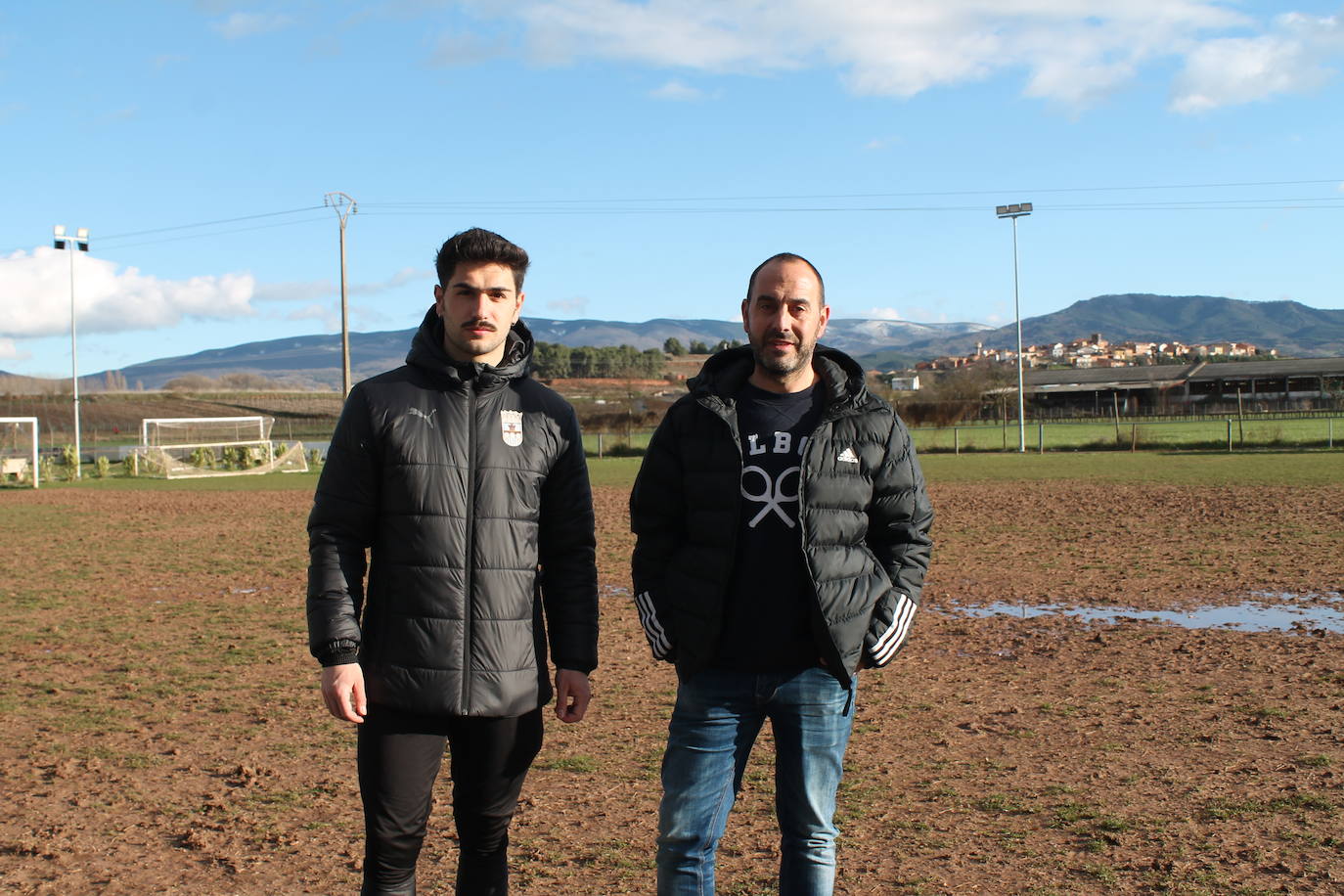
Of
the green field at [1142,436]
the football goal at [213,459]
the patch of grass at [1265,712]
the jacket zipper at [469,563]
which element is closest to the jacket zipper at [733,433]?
the jacket zipper at [469,563]

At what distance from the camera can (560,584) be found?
3072mm

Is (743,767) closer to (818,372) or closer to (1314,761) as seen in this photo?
(818,372)

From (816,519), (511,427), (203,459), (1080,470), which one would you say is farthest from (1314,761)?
(203,459)

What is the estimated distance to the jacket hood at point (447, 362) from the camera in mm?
2889

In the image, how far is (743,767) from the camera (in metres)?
2.85

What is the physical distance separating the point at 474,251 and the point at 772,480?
0.95 meters

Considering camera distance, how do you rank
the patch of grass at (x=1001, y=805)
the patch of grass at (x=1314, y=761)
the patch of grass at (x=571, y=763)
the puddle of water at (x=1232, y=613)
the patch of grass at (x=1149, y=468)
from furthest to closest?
the patch of grass at (x=1149, y=468) < the puddle of water at (x=1232, y=613) < the patch of grass at (x=571, y=763) < the patch of grass at (x=1314, y=761) < the patch of grass at (x=1001, y=805)

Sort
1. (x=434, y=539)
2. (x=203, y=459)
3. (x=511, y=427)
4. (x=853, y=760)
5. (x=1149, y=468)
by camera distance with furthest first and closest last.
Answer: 1. (x=203, y=459)
2. (x=1149, y=468)
3. (x=853, y=760)
4. (x=511, y=427)
5. (x=434, y=539)

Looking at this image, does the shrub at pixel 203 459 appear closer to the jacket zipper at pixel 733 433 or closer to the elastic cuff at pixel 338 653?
the elastic cuff at pixel 338 653

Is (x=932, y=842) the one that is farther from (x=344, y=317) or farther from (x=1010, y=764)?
(x=344, y=317)

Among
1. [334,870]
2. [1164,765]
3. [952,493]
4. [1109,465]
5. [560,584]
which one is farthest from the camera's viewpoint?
[1109,465]

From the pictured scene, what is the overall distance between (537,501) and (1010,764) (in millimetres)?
2973

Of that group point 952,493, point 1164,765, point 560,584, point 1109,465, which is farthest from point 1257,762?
point 1109,465

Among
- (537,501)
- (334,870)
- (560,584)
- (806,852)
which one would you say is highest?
(537,501)
